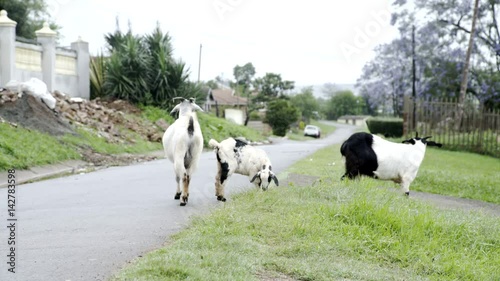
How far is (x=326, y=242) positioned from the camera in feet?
22.4

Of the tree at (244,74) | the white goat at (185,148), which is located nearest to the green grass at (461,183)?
the white goat at (185,148)

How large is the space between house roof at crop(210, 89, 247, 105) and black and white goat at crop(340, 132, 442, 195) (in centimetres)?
5751

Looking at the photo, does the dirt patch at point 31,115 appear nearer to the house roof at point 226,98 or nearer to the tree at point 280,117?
the tree at point 280,117

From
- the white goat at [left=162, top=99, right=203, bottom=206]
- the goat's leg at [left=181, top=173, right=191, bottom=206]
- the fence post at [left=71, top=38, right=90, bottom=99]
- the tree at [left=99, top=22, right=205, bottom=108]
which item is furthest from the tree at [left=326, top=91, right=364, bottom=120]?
the goat's leg at [left=181, top=173, right=191, bottom=206]

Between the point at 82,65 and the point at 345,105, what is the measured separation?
94.6 meters

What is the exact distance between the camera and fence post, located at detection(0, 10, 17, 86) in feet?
67.9

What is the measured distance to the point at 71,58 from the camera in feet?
85.4

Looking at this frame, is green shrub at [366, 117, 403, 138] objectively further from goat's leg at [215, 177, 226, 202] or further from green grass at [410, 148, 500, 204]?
goat's leg at [215, 177, 226, 202]

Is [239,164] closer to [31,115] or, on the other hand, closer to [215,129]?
[31,115]

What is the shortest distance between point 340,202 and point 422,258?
1969 mm

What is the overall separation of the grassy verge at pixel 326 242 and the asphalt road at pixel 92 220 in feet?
1.46

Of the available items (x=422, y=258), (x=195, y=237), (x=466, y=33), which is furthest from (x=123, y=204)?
(x=466, y=33)

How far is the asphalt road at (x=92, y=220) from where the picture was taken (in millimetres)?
5769

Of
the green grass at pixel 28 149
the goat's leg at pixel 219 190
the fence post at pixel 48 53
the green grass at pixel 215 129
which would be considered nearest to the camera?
the goat's leg at pixel 219 190
